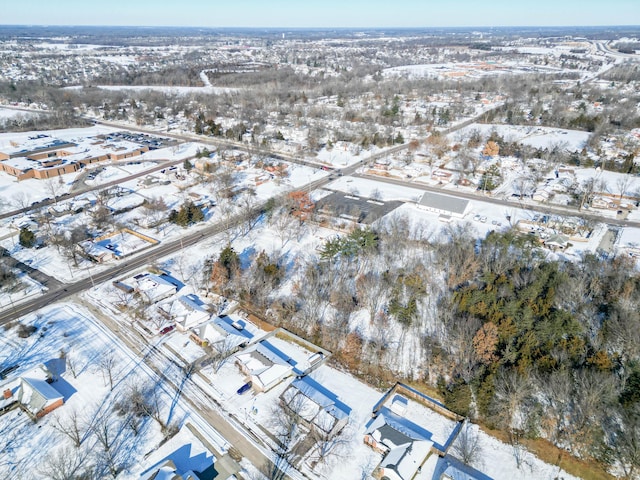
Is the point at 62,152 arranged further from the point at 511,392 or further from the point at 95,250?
the point at 511,392

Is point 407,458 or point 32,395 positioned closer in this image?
point 407,458

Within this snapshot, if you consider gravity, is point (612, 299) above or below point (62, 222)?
above

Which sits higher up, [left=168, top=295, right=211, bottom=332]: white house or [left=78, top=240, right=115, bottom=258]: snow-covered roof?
[left=168, top=295, right=211, bottom=332]: white house

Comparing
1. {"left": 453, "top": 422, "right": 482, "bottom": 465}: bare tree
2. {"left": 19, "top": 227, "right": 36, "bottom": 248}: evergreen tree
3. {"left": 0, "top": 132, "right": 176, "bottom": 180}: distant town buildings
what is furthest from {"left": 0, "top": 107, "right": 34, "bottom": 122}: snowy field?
{"left": 453, "top": 422, "right": 482, "bottom": 465}: bare tree

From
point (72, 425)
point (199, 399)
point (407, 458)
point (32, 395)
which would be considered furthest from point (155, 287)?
point (407, 458)

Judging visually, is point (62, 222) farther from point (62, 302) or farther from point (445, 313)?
point (445, 313)

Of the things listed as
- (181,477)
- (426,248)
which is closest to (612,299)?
→ (426,248)

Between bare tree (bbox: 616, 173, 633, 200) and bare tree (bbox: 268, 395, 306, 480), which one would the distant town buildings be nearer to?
bare tree (bbox: 268, 395, 306, 480)

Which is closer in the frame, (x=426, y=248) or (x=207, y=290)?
(x=207, y=290)
